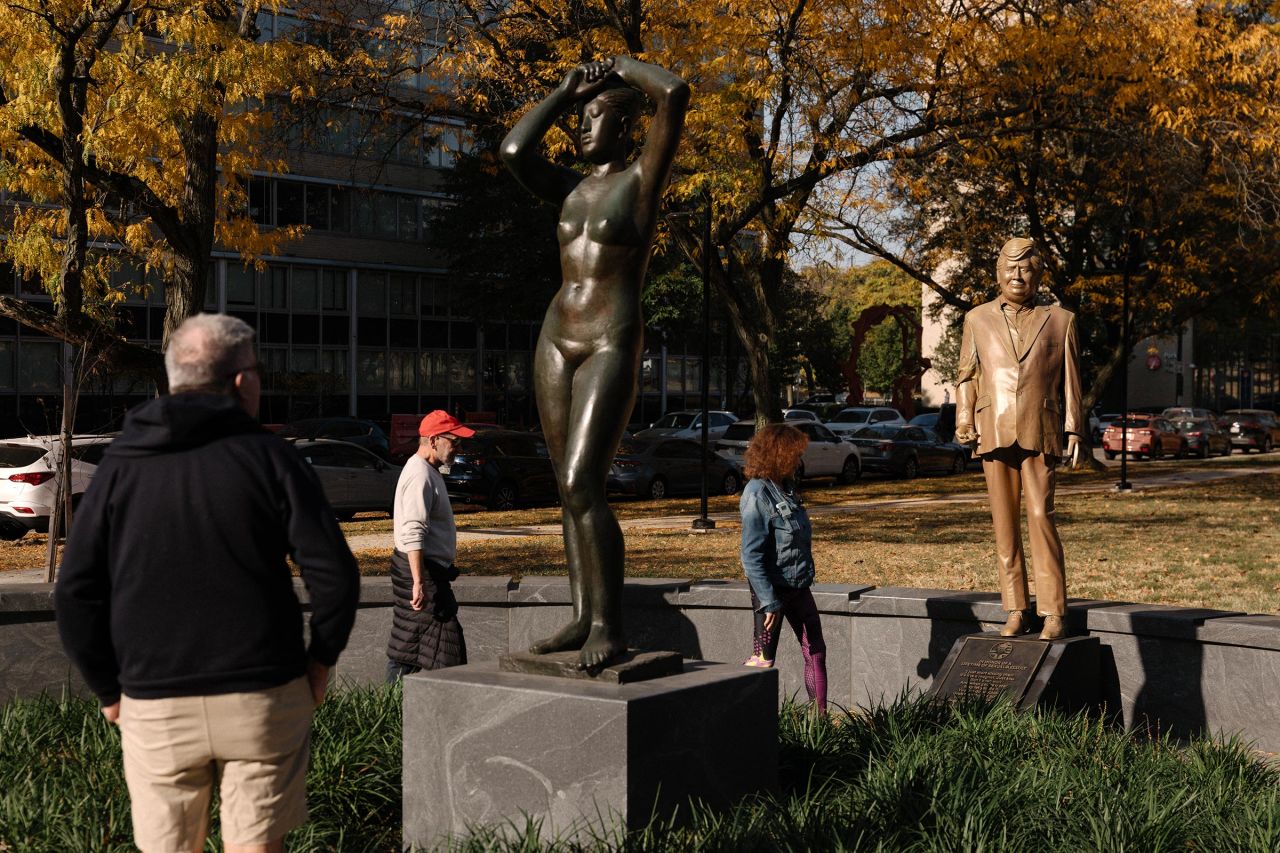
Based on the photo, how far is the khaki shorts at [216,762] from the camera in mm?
3496

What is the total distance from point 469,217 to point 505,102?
21221 mm

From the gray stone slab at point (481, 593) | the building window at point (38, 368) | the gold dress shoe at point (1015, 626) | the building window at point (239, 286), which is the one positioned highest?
the building window at point (239, 286)

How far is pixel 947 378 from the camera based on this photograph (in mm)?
78438

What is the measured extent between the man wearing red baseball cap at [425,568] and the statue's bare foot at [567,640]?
6.30ft

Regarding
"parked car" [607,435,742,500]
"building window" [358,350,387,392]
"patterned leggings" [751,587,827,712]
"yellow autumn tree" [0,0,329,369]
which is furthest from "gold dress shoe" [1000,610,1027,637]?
"building window" [358,350,387,392]

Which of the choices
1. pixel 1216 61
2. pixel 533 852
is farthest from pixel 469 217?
pixel 533 852

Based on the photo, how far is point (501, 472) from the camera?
25.6 m

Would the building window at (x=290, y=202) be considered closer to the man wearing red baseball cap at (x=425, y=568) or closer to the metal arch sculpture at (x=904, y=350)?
the metal arch sculpture at (x=904, y=350)

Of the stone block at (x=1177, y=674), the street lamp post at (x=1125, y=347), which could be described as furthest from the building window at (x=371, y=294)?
the stone block at (x=1177, y=674)

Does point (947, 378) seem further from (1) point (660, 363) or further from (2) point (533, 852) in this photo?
(2) point (533, 852)

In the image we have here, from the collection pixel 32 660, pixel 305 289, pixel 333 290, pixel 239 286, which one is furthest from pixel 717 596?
pixel 333 290

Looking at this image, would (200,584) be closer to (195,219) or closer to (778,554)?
(778,554)

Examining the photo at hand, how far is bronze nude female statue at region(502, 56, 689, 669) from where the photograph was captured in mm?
5535

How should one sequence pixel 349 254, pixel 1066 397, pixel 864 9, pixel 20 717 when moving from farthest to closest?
pixel 349 254 → pixel 864 9 → pixel 1066 397 → pixel 20 717
